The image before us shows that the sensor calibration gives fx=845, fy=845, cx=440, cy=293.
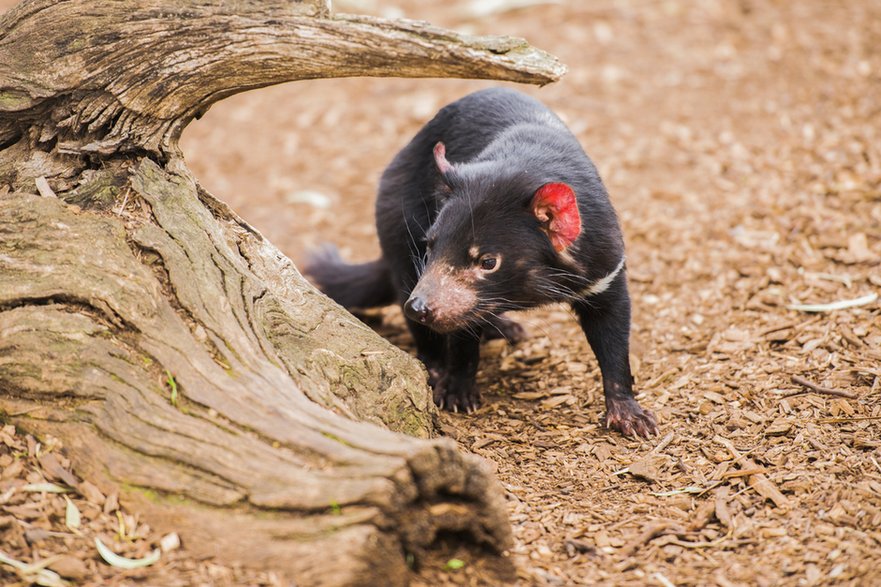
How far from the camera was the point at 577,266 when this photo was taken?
3.25 metres

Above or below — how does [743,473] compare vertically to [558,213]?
below

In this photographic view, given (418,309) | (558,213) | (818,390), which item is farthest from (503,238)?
(818,390)

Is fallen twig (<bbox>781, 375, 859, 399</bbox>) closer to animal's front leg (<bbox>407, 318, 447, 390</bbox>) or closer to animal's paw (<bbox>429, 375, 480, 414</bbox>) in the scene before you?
animal's paw (<bbox>429, 375, 480, 414</bbox>)

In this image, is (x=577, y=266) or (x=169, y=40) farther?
(x=577, y=266)

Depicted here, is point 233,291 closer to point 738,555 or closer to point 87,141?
point 87,141

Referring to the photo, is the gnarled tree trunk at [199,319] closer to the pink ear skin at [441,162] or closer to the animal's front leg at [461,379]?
the pink ear skin at [441,162]

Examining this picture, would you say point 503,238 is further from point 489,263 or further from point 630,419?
point 630,419

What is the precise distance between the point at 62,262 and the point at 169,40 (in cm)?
87

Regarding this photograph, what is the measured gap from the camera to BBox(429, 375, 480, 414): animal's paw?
3.66 meters

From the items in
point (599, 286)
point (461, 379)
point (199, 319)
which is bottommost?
point (461, 379)

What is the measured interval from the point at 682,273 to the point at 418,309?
2.16m

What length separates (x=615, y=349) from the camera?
3434 mm

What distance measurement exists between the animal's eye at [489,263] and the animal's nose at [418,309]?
26cm

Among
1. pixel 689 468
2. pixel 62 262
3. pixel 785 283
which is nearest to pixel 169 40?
pixel 62 262
